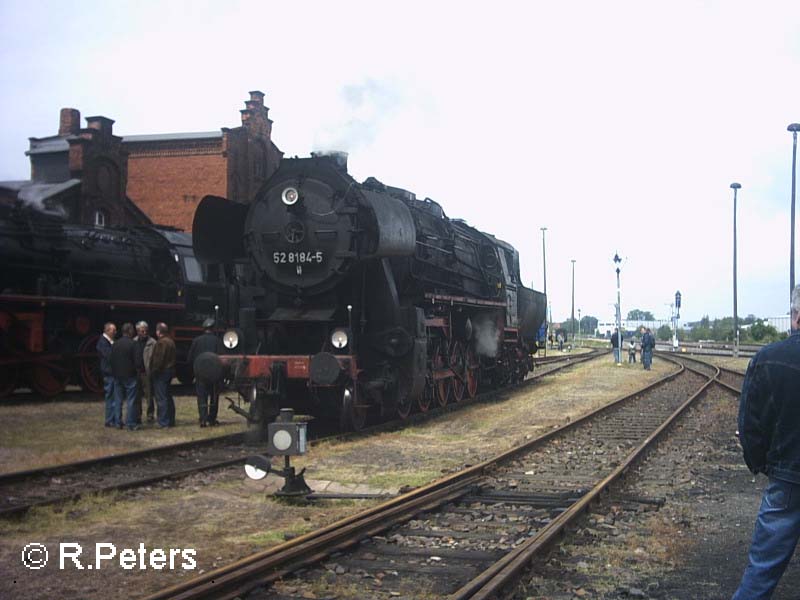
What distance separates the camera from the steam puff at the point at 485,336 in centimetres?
1702

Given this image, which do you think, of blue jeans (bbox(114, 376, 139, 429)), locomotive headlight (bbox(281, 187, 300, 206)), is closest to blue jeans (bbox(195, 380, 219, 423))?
blue jeans (bbox(114, 376, 139, 429))

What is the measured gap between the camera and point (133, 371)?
12070 mm

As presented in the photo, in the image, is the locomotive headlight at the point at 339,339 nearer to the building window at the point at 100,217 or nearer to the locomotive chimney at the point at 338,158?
the locomotive chimney at the point at 338,158

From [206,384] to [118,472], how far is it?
3462 millimetres

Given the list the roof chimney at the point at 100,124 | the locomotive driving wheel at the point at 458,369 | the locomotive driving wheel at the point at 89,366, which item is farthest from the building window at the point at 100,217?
the locomotive driving wheel at the point at 458,369

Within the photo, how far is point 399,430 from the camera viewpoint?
12281 millimetres

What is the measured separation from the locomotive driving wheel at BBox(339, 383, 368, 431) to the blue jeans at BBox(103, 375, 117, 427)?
359cm

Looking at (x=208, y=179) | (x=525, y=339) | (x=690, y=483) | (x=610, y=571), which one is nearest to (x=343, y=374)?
(x=690, y=483)

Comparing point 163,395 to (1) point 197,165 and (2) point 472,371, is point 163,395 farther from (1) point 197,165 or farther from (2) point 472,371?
(1) point 197,165

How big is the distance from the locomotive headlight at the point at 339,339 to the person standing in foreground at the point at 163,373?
2.84 metres

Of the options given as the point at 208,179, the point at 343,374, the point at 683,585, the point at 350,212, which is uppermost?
the point at 208,179

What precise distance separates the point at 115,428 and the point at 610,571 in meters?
9.04

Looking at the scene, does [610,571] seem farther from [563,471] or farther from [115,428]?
[115,428]

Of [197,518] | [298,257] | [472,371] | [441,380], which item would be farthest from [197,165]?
[197,518]
